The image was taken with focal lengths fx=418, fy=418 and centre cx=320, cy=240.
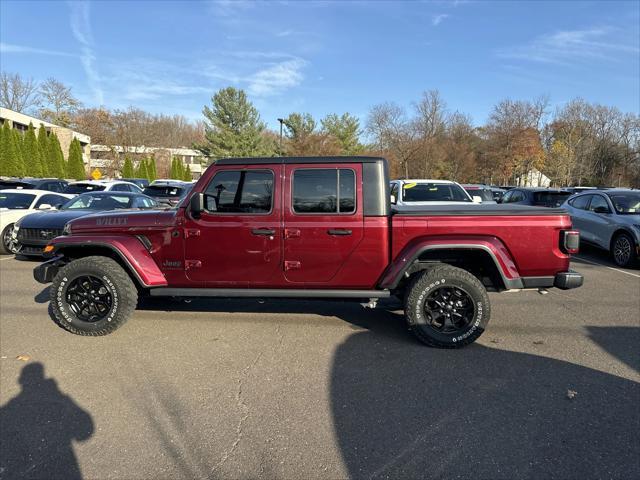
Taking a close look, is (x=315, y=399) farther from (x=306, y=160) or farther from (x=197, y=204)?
(x=306, y=160)

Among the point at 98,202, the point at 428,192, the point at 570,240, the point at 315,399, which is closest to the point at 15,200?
the point at 98,202

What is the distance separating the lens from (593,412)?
315 cm

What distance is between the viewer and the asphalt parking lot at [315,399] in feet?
8.57

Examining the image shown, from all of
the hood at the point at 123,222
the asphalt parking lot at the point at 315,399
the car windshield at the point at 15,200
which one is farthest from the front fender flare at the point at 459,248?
the car windshield at the point at 15,200

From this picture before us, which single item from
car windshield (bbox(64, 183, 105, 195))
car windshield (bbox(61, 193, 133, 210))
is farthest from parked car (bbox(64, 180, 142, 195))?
car windshield (bbox(61, 193, 133, 210))

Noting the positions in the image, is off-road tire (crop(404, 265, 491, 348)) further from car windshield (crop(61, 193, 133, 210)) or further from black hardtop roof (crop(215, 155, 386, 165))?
car windshield (crop(61, 193, 133, 210))

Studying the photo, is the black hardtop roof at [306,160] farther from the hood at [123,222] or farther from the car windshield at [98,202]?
the car windshield at [98,202]

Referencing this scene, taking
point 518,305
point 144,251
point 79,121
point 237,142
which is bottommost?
point 518,305

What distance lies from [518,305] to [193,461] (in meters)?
5.06

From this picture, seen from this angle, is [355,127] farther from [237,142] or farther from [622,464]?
[622,464]

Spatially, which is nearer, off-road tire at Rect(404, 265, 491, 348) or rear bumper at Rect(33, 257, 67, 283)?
off-road tire at Rect(404, 265, 491, 348)

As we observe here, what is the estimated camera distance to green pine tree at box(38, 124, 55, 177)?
1554 inches

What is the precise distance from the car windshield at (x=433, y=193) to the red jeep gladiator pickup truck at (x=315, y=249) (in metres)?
5.84

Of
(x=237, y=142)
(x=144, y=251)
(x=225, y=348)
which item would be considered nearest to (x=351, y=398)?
(x=225, y=348)
